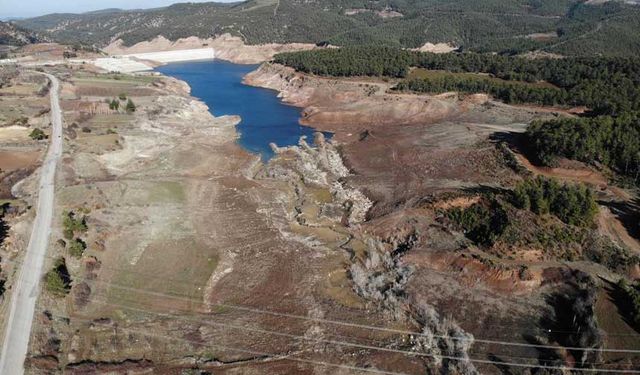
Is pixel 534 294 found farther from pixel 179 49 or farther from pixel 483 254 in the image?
pixel 179 49

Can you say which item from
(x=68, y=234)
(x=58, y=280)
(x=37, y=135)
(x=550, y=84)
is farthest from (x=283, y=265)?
(x=550, y=84)

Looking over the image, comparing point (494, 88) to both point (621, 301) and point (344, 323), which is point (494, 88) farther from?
point (344, 323)

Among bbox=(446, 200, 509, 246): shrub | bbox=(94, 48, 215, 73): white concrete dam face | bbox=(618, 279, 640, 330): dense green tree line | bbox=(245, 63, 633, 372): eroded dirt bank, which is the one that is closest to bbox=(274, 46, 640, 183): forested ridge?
bbox=(245, 63, 633, 372): eroded dirt bank

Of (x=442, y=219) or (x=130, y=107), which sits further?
(x=130, y=107)

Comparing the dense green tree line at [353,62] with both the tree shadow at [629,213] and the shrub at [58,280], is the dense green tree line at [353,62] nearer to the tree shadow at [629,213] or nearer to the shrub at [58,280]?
the tree shadow at [629,213]

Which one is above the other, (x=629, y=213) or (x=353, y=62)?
(x=353, y=62)

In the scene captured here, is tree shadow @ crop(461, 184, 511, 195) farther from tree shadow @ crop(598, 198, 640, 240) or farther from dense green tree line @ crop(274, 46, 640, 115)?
dense green tree line @ crop(274, 46, 640, 115)

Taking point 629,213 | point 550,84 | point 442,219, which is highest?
point 550,84

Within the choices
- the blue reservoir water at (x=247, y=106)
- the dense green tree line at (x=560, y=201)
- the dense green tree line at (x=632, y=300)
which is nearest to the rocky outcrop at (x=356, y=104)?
the blue reservoir water at (x=247, y=106)
